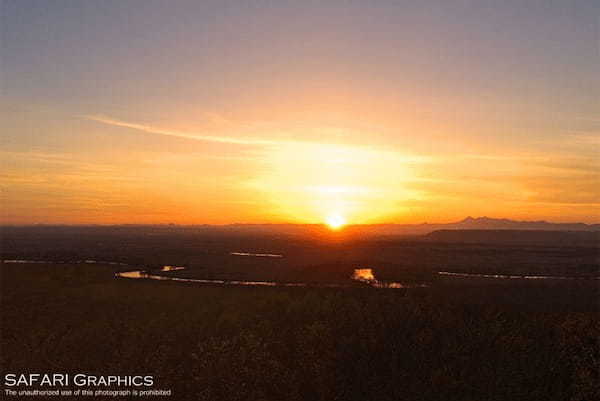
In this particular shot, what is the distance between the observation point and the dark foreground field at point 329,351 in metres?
16.5

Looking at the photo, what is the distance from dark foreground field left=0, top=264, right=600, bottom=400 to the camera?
1650 cm

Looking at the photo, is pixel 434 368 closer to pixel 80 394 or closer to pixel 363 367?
pixel 363 367

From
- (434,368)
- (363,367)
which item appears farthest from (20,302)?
(434,368)

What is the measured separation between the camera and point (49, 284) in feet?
127

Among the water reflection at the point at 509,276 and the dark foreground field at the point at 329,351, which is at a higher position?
the dark foreground field at the point at 329,351

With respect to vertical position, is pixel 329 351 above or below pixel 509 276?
above

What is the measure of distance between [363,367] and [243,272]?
1663 inches

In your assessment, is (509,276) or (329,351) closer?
(329,351)

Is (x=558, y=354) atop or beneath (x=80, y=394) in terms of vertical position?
atop

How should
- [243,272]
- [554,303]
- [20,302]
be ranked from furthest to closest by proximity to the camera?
[243,272], [554,303], [20,302]

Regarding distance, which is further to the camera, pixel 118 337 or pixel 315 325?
pixel 118 337

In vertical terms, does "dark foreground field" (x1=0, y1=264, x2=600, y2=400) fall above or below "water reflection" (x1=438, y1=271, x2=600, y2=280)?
above

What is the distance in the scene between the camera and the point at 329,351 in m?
18.7

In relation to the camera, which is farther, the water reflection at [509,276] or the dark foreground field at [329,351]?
the water reflection at [509,276]
